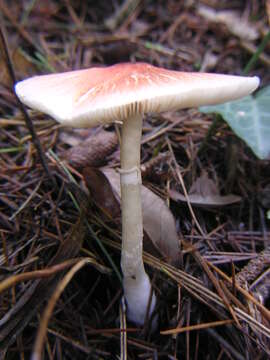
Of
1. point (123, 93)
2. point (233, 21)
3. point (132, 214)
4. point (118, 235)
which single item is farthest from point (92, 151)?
point (233, 21)

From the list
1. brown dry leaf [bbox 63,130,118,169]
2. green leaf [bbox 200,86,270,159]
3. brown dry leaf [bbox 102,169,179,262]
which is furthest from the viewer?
brown dry leaf [bbox 63,130,118,169]

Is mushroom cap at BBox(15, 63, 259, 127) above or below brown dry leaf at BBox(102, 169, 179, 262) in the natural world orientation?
above

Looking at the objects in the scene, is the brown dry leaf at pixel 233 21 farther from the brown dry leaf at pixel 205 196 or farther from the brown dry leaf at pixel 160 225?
the brown dry leaf at pixel 160 225

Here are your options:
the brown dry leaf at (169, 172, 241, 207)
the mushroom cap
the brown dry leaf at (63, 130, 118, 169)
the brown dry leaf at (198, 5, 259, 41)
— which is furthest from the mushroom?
the brown dry leaf at (198, 5, 259, 41)

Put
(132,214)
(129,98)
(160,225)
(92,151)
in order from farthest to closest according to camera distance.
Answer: (92,151) → (160,225) → (132,214) → (129,98)

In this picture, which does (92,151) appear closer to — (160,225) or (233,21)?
(160,225)

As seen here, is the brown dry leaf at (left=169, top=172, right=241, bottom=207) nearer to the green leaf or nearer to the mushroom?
the green leaf


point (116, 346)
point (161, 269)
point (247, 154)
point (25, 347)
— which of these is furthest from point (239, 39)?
point (25, 347)
